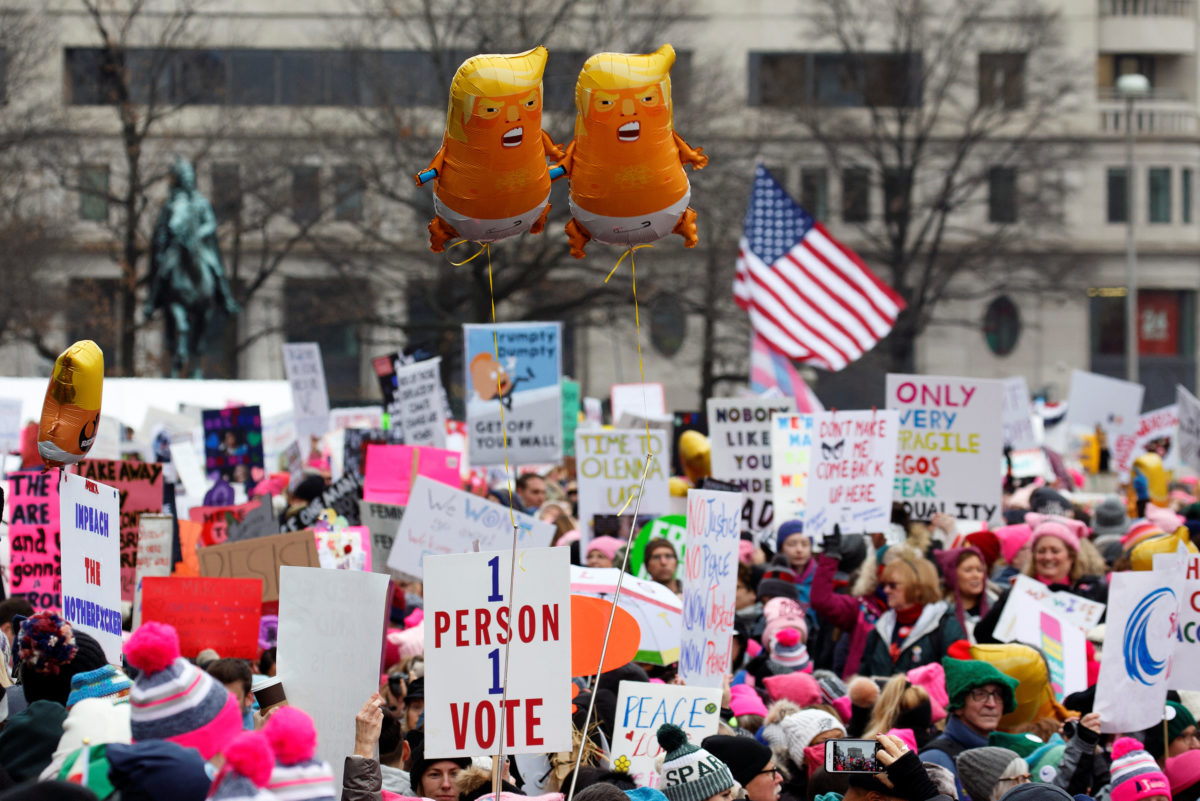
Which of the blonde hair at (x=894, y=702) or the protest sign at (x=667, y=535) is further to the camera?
the protest sign at (x=667, y=535)

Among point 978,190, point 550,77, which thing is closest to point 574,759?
point 550,77

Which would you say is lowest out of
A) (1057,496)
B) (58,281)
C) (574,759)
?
(574,759)

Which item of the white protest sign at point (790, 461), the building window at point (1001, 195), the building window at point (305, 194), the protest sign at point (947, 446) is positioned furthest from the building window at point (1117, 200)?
the protest sign at point (947, 446)

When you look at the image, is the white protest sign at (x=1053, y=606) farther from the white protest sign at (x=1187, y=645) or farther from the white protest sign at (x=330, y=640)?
the white protest sign at (x=330, y=640)

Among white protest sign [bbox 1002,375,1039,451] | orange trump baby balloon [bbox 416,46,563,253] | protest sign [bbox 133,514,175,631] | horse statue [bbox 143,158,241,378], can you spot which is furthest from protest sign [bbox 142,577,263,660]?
horse statue [bbox 143,158,241,378]

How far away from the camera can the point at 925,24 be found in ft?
137

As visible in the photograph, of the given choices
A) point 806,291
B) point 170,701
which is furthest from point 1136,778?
point 806,291

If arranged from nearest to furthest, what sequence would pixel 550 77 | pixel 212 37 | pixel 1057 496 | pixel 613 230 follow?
pixel 613 230 < pixel 1057 496 < pixel 550 77 < pixel 212 37

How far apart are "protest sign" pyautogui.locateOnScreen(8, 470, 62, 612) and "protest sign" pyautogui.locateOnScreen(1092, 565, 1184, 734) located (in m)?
4.69

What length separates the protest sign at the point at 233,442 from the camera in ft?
48.9

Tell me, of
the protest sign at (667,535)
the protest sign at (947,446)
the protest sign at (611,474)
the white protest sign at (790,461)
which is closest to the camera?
the protest sign at (667,535)

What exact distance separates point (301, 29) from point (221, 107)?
31.7ft

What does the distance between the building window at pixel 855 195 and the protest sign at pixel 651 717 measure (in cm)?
3684

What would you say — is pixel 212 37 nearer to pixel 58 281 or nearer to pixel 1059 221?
pixel 58 281
